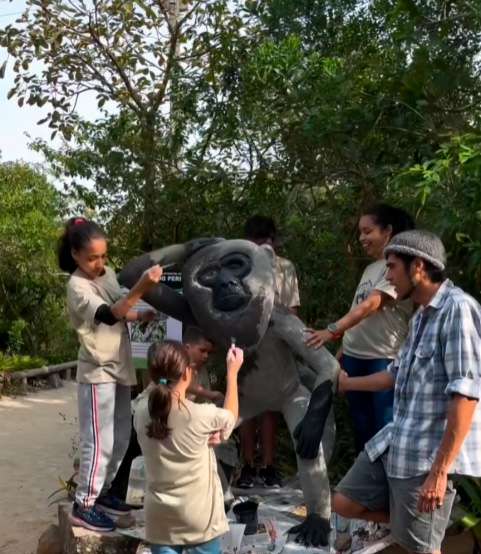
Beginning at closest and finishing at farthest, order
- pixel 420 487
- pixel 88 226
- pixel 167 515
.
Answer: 1. pixel 420 487
2. pixel 167 515
3. pixel 88 226

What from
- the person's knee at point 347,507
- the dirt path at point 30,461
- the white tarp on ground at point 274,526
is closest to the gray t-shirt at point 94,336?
the white tarp on ground at point 274,526

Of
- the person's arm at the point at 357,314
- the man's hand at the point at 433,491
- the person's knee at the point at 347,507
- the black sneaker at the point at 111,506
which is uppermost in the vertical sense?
the person's arm at the point at 357,314

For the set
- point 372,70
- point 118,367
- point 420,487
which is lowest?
point 420,487

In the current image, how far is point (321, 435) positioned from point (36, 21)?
384 cm

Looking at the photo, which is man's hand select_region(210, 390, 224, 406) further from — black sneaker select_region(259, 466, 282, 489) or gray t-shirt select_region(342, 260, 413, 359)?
black sneaker select_region(259, 466, 282, 489)

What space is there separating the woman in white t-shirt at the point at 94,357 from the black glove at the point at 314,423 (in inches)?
34.5

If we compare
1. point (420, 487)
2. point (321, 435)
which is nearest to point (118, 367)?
point (321, 435)

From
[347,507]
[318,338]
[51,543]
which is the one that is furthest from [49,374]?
[347,507]

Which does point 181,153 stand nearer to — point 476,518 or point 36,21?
point 36,21

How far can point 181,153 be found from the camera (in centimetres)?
538

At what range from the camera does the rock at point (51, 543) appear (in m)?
3.88

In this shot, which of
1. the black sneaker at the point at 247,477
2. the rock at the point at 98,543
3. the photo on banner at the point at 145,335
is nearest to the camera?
the rock at the point at 98,543

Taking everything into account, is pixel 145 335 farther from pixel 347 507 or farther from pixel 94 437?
pixel 347 507

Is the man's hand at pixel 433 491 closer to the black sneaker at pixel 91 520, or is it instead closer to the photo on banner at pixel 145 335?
the black sneaker at pixel 91 520
